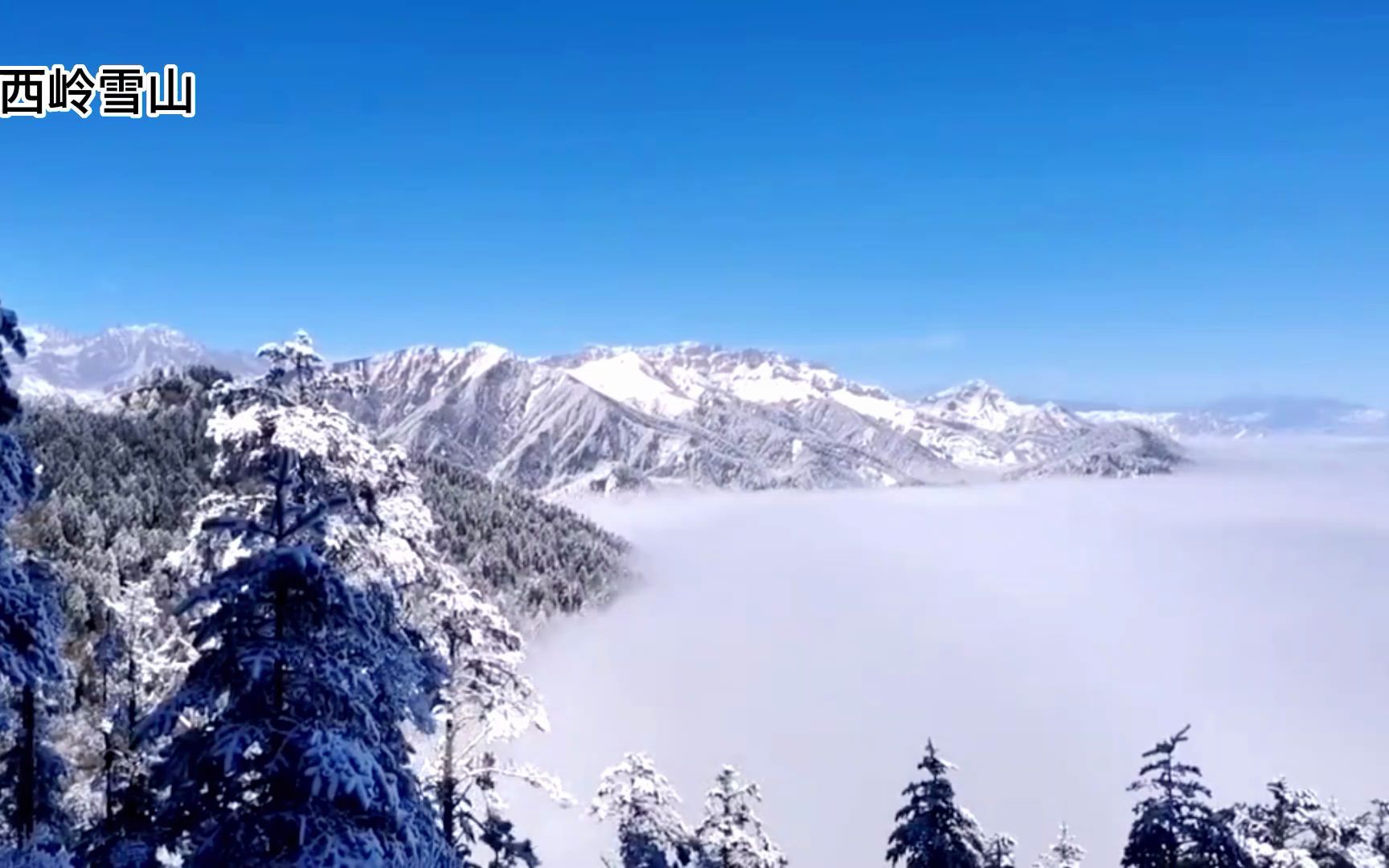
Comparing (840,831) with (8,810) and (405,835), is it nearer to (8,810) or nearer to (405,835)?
(8,810)

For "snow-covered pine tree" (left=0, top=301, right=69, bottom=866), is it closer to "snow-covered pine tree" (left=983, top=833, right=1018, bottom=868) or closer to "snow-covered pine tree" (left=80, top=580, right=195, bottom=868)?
"snow-covered pine tree" (left=80, top=580, right=195, bottom=868)

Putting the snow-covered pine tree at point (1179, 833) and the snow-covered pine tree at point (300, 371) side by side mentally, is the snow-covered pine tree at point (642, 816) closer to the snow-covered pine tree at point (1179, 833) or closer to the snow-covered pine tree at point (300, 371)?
the snow-covered pine tree at point (1179, 833)

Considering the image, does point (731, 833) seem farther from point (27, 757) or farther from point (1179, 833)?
point (27, 757)

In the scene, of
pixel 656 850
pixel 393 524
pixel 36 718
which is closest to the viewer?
pixel 393 524

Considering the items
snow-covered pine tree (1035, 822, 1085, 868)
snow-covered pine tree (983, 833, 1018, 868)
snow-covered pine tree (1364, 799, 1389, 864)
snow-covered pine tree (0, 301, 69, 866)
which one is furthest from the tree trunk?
snow-covered pine tree (1364, 799, 1389, 864)

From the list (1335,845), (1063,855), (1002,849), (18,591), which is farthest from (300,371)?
(1063,855)

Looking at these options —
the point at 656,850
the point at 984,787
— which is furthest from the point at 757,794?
the point at 984,787
